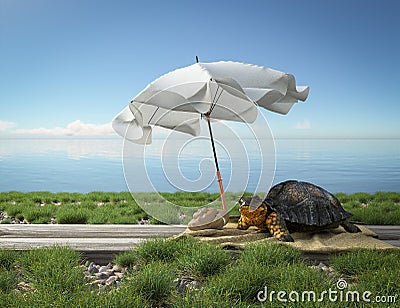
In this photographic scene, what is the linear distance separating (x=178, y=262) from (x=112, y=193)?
498cm

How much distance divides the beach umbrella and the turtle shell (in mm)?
571

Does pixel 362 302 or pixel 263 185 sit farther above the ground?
pixel 263 185

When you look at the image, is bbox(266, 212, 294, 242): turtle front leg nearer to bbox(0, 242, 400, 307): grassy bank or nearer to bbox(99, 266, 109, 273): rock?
bbox(0, 242, 400, 307): grassy bank

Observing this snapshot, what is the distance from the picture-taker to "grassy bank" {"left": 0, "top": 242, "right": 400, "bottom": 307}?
224 centimetres

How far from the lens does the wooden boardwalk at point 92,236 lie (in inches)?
133

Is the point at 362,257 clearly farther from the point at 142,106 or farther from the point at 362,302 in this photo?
the point at 142,106

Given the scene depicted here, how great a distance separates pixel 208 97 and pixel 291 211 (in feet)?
4.49

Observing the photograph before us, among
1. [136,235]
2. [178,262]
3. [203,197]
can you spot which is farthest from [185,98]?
[203,197]

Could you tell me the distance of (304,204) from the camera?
12.0 ft

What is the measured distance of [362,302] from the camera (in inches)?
87.4

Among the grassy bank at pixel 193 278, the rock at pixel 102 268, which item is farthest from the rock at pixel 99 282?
the rock at pixel 102 268

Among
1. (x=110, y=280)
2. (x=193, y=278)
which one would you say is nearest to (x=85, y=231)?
(x=110, y=280)

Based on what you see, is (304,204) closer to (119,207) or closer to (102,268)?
(102,268)

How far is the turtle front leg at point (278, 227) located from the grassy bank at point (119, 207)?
416 mm
